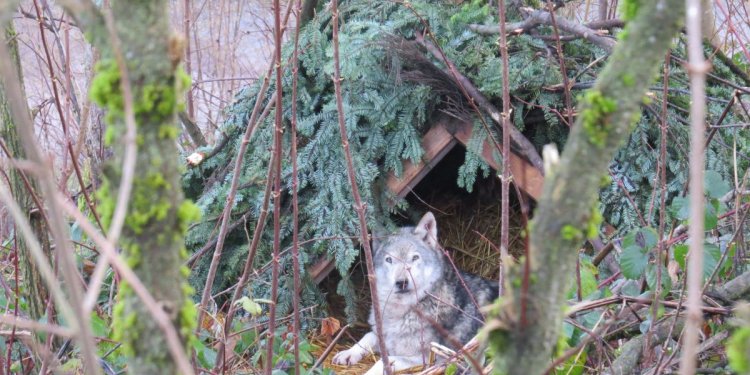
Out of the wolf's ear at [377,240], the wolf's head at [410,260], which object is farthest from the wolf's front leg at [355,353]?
the wolf's ear at [377,240]

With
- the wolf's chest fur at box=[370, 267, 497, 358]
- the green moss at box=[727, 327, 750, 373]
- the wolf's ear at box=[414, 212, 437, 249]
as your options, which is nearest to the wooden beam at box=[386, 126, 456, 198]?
the wolf's ear at box=[414, 212, 437, 249]

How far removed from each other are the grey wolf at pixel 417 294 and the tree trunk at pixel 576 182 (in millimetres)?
3832

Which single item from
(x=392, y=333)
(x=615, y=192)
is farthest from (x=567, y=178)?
(x=392, y=333)

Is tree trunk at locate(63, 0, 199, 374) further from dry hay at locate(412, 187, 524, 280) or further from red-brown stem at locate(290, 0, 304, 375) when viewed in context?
dry hay at locate(412, 187, 524, 280)

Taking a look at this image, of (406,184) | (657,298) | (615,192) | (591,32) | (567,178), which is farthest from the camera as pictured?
(406,184)

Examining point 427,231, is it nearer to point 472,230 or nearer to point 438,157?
point 438,157

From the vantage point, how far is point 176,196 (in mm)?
1215

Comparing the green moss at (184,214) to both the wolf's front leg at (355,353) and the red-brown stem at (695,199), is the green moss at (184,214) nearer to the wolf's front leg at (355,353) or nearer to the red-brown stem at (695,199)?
the red-brown stem at (695,199)

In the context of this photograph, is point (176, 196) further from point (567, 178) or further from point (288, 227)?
point (288, 227)

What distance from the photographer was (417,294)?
510cm

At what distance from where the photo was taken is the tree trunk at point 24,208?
2.97 m

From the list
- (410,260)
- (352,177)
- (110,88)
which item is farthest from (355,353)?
(110,88)

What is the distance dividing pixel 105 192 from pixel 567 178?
72 centimetres

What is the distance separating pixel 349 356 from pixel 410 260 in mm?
738
